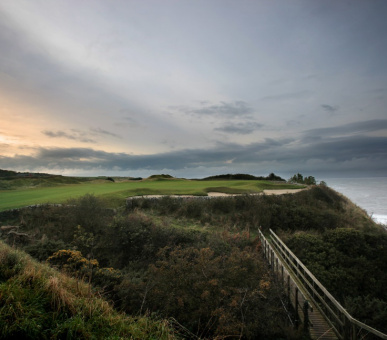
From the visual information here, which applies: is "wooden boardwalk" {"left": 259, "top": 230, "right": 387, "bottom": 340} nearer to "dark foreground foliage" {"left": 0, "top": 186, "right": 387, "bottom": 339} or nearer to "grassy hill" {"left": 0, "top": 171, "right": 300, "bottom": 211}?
"dark foreground foliage" {"left": 0, "top": 186, "right": 387, "bottom": 339}

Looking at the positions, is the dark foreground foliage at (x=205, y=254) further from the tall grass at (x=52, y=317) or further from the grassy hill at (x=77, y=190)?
the grassy hill at (x=77, y=190)

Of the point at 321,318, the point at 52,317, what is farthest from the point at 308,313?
the point at 52,317

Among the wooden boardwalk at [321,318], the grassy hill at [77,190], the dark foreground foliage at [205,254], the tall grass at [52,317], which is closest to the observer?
the tall grass at [52,317]

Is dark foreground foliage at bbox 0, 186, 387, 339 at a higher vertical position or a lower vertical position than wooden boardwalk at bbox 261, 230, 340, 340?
higher

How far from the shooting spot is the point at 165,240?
39.8 ft

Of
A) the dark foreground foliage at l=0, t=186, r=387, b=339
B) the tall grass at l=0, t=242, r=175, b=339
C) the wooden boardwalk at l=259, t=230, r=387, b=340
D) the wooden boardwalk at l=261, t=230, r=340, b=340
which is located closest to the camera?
the tall grass at l=0, t=242, r=175, b=339

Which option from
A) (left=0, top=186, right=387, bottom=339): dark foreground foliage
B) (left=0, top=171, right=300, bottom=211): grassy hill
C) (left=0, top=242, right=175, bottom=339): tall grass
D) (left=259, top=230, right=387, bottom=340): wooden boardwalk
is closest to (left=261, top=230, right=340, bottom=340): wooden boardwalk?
(left=259, top=230, right=387, bottom=340): wooden boardwalk

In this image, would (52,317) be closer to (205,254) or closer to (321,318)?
(205,254)

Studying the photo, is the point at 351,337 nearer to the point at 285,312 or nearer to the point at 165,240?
the point at 285,312

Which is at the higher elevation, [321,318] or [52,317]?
[52,317]

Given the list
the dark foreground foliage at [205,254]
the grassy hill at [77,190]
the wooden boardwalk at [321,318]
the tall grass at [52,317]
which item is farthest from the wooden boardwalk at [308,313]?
the grassy hill at [77,190]

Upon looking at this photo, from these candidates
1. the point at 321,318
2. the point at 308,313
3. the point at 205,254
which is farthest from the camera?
the point at 205,254

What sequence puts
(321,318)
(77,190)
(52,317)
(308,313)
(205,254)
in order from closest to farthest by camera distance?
(52,317) → (321,318) → (308,313) → (205,254) → (77,190)

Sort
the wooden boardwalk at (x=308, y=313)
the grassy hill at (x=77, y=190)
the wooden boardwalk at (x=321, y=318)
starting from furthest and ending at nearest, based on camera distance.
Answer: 1. the grassy hill at (x=77, y=190)
2. the wooden boardwalk at (x=308, y=313)
3. the wooden boardwalk at (x=321, y=318)
